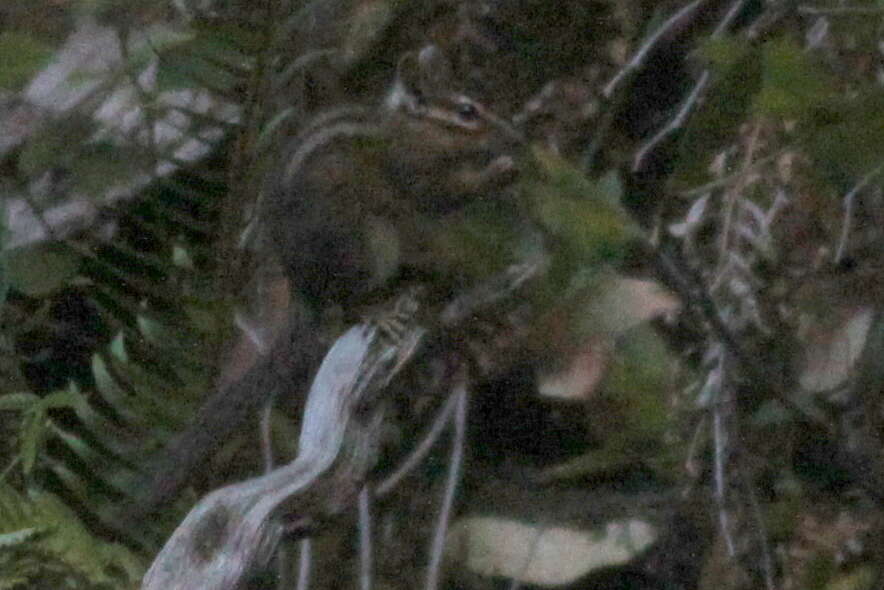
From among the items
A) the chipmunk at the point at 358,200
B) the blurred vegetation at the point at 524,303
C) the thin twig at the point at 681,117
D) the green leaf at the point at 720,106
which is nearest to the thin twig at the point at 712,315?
the blurred vegetation at the point at 524,303

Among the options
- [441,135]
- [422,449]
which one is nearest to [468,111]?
[441,135]

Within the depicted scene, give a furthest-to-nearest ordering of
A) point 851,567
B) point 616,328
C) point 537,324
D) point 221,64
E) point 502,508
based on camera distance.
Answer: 1. point 502,508
2. point 537,324
3. point 851,567
4. point 221,64
5. point 616,328

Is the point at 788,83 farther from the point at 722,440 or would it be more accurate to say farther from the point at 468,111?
the point at 468,111

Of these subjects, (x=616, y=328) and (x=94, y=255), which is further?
(x=94, y=255)

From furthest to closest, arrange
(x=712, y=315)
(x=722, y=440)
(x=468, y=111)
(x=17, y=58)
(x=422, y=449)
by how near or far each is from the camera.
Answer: (x=468, y=111) → (x=422, y=449) → (x=722, y=440) → (x=712, y=315) → (x=17, y=58)

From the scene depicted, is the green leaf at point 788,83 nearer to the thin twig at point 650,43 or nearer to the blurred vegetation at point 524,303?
the blurred vegetation at point 524,303

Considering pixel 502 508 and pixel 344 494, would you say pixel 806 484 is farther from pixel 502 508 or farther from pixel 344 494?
pixel 344 494

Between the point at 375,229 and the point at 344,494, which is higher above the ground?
the point at 344,494

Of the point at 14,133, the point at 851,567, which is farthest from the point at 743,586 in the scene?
the point at 14,133
